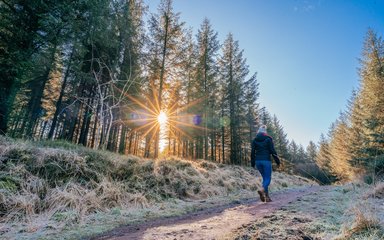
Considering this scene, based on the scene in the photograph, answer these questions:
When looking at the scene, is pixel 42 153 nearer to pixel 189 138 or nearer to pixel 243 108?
pixel 189 138

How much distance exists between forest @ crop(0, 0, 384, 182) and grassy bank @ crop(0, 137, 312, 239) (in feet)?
7.20

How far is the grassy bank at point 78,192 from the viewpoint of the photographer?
319 centimetres

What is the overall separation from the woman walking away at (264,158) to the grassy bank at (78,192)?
167 cm

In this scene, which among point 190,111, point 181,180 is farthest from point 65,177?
point 190,111

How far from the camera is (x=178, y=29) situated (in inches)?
567

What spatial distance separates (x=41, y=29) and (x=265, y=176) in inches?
418

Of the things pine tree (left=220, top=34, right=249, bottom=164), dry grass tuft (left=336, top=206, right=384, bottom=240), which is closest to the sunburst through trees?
pine tree (left=220, top=34, right=249, bottom=164)

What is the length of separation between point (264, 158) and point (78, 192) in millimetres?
4736

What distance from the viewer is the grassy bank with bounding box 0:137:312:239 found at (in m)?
3.19

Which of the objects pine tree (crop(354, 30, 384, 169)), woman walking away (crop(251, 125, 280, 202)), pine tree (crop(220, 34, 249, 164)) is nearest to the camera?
woman walking away (crop(251, 125, 280, 202))

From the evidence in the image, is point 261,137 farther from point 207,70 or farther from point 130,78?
point 207,70

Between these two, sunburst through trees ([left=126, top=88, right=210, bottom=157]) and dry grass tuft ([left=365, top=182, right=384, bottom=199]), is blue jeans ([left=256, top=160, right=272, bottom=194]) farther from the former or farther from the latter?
sunburst through trees ([left=126, top=88, right=210, bottom=157])

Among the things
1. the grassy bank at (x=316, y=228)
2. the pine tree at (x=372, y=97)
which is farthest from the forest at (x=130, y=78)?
the grassy bank at (x=316, y=228)

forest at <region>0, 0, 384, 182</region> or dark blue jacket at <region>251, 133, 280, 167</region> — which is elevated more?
forest at <region>0, 0, 384, 182</region>
